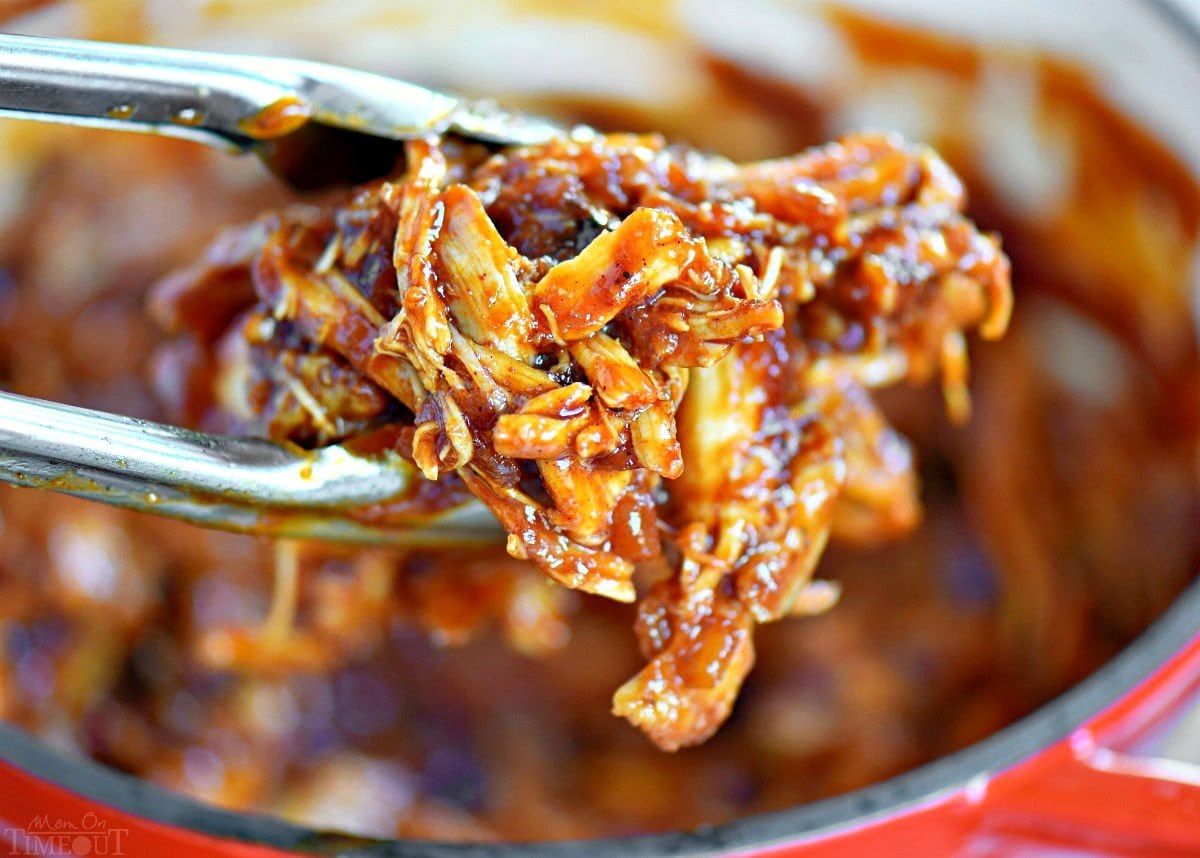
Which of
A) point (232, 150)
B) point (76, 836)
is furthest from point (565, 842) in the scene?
point (232, 150)

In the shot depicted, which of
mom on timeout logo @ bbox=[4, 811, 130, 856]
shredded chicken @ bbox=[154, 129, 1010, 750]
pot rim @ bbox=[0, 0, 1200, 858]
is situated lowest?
mom on timeout logo @ bbox=[4, 811, 130, 856]

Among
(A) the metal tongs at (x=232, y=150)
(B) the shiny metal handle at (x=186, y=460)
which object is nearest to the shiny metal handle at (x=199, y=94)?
(A) the metal tongs at (x=232, y=150)

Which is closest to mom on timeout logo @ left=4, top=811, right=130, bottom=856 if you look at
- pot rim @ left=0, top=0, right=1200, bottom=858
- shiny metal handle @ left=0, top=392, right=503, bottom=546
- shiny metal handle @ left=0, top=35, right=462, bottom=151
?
pot rim @ left=0, top=0, right=1200, bottom=858

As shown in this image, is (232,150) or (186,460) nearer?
(186,460)

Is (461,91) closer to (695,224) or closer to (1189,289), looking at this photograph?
(695,224)

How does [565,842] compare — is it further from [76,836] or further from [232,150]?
[232,150]

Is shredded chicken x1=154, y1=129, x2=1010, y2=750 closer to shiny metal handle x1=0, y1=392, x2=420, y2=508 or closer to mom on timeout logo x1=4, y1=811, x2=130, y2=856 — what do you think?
shiny metal handle x1=0, y1=392, x2=420, y2=508
